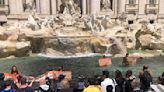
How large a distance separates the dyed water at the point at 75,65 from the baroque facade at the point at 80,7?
36.8ft

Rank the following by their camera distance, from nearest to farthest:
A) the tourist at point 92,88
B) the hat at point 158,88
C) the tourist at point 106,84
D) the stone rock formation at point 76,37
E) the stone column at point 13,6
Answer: the tourist at point 92,88 < the tourist at point 106,84 < the hat at point 158,88 < the stone rock formation at point 76,37 < the stone column at point 13,6

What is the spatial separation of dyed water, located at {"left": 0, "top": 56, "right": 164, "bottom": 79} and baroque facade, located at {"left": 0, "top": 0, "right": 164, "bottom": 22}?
36.8 ft

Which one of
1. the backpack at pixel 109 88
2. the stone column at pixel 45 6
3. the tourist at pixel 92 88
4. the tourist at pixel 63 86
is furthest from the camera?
the stone column at pixel 45 6

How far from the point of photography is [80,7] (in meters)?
29.5

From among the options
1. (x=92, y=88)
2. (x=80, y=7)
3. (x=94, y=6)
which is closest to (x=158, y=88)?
(x=92, y=88)

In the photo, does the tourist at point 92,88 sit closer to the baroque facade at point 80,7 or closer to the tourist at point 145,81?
the tourist at point 145,81

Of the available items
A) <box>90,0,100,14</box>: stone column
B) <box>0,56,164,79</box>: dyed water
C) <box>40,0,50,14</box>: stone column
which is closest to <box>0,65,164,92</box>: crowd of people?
<box>0,56,164,79</box>: dyed water

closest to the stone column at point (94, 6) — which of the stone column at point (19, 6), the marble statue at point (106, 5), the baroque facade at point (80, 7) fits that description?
the baroque facade at point (80, 7)

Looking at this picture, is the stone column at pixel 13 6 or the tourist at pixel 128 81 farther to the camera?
the stone column at pixel 13 6

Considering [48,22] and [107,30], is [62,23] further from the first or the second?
[107,30]

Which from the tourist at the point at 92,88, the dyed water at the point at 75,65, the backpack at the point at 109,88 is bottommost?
the dyed water at the point at 75,65

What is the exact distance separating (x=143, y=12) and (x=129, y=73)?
24.9 metres

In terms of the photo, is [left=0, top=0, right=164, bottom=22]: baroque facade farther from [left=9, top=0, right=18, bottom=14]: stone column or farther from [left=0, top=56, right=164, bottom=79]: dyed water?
[left=0, top=56, right=164, bottom=79]: dyed water

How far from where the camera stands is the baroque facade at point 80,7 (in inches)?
1126
